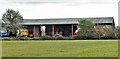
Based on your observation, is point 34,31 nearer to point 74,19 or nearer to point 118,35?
point 74,19

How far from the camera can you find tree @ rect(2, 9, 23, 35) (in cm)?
4222

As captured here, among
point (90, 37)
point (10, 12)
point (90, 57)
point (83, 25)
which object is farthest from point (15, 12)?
point (90, 57)

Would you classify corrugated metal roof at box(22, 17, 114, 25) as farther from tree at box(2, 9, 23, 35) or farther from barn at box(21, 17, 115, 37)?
tree at box(2, 9, 23, 35)

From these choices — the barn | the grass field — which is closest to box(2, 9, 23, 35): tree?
the barn

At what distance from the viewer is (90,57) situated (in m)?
9.95

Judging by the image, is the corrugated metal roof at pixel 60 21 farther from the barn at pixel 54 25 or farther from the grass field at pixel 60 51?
the grass field at pixel 60 51

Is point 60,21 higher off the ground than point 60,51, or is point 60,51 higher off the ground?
point 60,21

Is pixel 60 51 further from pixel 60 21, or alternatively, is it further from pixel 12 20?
pixel 60 21

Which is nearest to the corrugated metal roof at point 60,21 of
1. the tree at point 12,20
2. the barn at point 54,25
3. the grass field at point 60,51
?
the barn at point 54,25

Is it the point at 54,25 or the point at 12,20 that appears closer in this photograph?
the point at 12,20

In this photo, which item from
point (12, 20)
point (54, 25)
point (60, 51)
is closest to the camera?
point (60, 51)

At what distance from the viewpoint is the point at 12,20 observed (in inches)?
1684

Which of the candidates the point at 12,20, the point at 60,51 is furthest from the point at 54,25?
the point at 60,51

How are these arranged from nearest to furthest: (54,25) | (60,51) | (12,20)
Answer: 1. (60,51)
2. (12,20)
3. (54,25)
